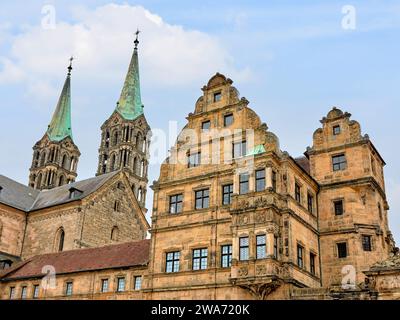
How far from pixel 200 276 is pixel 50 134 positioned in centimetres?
6135

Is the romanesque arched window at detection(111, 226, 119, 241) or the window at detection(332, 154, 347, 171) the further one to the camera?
the romanesque arched window at detection(111, 226, 119, 241)

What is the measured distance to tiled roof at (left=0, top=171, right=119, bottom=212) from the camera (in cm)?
5228

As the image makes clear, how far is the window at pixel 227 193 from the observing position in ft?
100

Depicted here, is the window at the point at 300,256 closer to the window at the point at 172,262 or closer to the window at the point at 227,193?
the window at the point at 227,193

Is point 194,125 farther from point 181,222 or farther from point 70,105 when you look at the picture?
point 70,105

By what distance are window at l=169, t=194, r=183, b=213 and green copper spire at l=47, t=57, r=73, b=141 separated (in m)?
54.8

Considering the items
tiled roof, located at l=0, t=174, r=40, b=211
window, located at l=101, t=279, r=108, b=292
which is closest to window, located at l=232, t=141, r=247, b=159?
window, located at l=101, t=279, r=108, b=292

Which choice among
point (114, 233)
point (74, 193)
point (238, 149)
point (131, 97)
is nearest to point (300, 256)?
point (238, 149)

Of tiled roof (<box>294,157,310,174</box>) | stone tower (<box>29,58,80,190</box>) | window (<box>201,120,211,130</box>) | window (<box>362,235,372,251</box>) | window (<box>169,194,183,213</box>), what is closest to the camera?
window (<box>362,235,372,251</box>)

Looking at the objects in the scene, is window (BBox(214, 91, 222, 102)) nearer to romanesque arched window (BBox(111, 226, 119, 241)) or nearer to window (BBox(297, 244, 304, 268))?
window (BBox(297, 244, 304, 268))

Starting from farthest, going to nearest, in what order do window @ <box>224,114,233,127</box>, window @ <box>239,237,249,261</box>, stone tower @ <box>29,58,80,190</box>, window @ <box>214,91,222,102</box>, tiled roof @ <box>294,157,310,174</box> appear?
stone tower @ <box>29,58,80,190</box> < tiled roof @ <box>294,157,310,174</box> < window @ <box>214,91,222,102</box> < window @ <box>224,114,233,127</box> < window @ <box>239,237,249,261</box>

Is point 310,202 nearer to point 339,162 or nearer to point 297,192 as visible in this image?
point 297,192

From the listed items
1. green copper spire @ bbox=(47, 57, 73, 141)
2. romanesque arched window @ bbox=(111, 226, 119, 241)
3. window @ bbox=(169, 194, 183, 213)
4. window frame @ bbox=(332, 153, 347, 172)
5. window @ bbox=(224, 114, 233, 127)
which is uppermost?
green copper spire @ bbox=(47, 57, 73, 141)

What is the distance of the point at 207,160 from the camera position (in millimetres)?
32375
